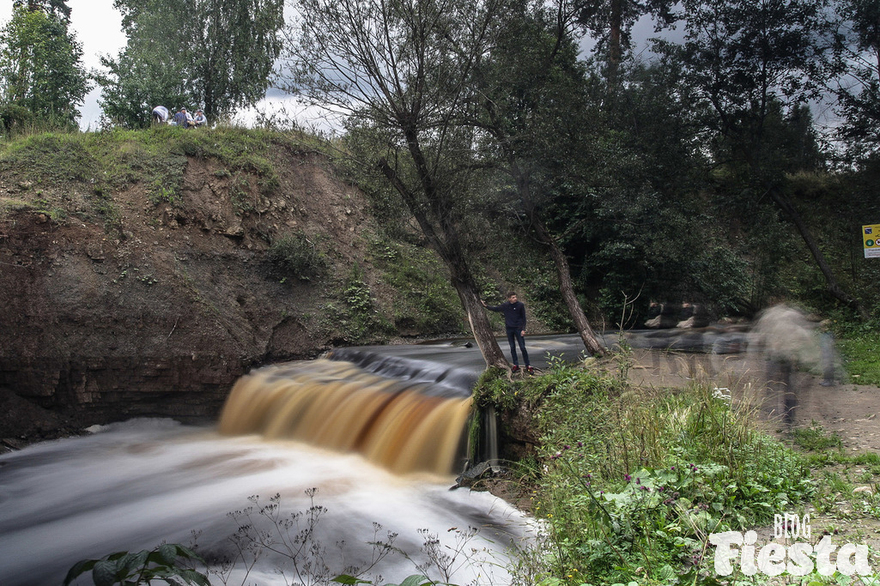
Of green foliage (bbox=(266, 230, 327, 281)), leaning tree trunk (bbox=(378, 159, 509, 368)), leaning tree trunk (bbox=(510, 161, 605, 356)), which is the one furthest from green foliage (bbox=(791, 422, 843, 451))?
green foliage (bbox=(266, 230, 327, 281))

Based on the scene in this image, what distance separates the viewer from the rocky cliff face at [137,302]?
40.2ft

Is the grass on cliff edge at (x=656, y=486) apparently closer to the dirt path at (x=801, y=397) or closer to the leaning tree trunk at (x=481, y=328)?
the dirt path at (x=801, y=397)

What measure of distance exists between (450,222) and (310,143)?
13685 millimetres

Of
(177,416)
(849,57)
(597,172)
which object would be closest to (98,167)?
(177,416)

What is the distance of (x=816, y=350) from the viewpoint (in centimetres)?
791

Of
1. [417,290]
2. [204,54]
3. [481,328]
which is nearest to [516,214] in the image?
[481,328]

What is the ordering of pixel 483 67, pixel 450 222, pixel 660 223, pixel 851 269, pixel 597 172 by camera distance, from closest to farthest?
pixel 450 222 → pixel 483 67 → pixel 597 172 → pixel 660 223 → pixel 851 269

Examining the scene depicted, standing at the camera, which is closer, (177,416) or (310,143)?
(177,416)

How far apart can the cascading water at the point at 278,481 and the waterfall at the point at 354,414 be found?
26 millimetres

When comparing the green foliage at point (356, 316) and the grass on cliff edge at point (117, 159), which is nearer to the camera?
the grass on cliff edge at point (117, 159)

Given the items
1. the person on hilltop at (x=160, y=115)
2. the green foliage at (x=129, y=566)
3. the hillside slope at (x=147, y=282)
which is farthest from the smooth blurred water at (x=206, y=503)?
the person on hilltop at (x=160, y=115)

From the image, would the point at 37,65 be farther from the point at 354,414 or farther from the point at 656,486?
the point at 656,486

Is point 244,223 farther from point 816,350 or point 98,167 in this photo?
point 816,350

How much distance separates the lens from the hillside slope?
40.7 ft
